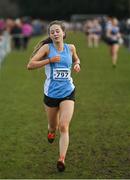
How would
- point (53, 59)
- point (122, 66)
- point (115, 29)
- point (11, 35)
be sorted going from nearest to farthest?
point (53, 59) < point (115, 29) < point (122, 66) < point (11, 35)

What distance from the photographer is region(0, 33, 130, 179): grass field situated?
812cm

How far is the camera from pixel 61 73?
26.6 feet

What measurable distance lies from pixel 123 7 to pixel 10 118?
83.0 metres

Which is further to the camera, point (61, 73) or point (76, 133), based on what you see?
point (76, 133)

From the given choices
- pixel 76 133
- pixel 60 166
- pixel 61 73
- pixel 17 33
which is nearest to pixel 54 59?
pixel 61 73

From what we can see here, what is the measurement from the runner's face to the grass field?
177cm

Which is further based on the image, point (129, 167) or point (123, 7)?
point (123, 7)

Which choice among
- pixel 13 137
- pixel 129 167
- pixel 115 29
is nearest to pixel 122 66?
pixel 115 29

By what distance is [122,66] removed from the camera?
26938mm

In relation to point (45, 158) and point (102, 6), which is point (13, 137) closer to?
point (45, 158)

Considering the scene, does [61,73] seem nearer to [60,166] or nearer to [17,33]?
[60,166]

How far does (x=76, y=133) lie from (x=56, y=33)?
10.9 ft

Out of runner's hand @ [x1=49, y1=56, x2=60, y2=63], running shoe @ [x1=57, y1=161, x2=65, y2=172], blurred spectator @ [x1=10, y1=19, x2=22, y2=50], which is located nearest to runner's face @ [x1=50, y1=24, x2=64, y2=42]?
runner's hand @ [x1=49, y1=56, x2=60, y2=63]

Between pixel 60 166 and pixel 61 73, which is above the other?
pixel 61 73
